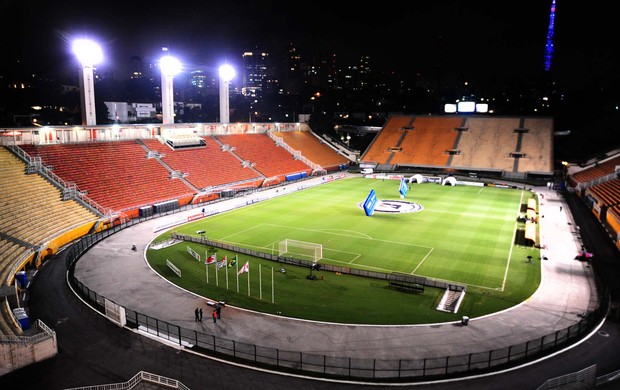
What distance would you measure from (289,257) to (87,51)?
1310 inches

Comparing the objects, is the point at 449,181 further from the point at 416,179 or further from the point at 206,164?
the point at 206,164

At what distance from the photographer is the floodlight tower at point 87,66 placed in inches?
1802

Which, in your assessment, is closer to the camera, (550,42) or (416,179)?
(416,179)

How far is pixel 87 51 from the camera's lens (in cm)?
4622

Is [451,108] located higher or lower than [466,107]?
lower

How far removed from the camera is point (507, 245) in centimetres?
3538

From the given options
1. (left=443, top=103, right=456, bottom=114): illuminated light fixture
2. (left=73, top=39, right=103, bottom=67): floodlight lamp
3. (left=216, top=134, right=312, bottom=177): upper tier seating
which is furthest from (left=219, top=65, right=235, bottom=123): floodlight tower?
(left=443, top=103, right=456, bottom=114): illuminated light fixture

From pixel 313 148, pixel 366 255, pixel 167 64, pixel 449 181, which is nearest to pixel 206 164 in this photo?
pixel 167 64

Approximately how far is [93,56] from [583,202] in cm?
5880

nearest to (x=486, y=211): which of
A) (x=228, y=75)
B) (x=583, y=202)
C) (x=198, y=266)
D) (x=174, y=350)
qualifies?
(x=583, y=202)

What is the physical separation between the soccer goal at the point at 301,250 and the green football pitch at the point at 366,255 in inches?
8.2

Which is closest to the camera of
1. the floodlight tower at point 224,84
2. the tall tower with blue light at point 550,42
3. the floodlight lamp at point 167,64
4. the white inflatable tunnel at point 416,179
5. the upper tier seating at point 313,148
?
the floodlight lamp at point 167,64

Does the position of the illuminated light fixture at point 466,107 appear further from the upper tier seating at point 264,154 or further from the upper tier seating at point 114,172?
the upper tier seating at point 114,172

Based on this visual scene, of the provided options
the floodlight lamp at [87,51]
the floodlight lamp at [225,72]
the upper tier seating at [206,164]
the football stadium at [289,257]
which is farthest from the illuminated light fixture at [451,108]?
the floodlight lamp at [87,51]
